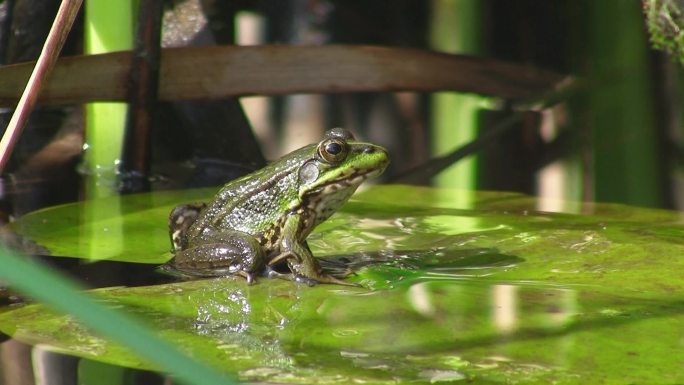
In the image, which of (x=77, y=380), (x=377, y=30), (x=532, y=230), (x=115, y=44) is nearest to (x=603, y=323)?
(x=532, y=230)

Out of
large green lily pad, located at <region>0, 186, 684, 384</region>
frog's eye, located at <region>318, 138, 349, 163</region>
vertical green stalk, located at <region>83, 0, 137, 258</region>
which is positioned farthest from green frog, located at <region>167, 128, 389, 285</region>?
vertical green stalk, located at <region>83, 0, 137, 258</region>

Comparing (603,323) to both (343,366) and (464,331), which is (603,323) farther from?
(343,366)

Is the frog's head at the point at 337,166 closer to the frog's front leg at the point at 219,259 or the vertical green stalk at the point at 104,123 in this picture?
the frog's front leg at the point at 219,259

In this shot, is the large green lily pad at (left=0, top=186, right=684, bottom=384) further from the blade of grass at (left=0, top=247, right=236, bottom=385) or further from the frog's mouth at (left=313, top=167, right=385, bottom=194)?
the blade of grass at (left=0, top=247, right=236, bottom=385)

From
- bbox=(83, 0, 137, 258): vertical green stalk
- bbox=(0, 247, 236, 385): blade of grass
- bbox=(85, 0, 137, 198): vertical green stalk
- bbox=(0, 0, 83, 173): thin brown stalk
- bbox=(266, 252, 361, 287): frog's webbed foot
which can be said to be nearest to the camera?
bbox=(0, 247, 236, 385): blade of grass

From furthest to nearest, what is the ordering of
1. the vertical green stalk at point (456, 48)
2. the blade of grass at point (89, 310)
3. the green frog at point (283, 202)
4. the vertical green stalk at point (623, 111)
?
the vertical green stalk at point (456, 48) < the vertical green stalk at point (623, 111) < the green frog at point (283, 202) < the blade of grass at point (89, 310)

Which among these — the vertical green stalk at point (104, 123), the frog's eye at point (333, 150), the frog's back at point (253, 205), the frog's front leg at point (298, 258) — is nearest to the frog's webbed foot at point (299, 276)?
the frog's front leg at point (298, 258)
